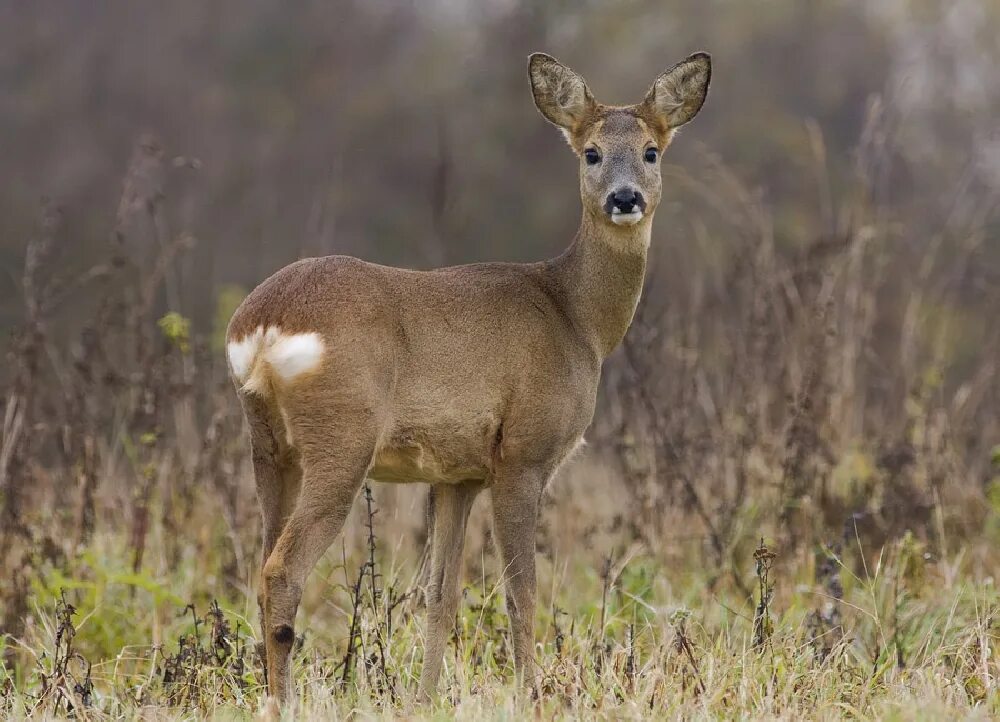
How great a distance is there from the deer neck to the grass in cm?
104

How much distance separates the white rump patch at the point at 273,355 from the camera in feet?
16.6

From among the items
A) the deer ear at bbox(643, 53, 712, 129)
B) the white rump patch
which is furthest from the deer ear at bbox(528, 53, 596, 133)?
the white rump patch

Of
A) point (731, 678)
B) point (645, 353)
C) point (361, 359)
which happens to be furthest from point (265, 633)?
point (645, 353)

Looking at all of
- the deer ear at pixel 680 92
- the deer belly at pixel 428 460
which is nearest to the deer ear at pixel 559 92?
the deer ear at pixel 680 92

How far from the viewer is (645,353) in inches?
315

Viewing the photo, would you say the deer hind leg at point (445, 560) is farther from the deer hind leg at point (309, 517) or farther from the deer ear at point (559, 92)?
the deer ear at point (559, 92)

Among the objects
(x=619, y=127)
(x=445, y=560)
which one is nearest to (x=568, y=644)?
(x=445, y=560)

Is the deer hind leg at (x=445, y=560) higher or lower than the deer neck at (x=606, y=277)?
lower

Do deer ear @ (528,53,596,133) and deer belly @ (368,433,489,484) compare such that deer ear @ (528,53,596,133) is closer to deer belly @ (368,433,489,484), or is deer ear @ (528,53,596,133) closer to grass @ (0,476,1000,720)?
deer belly @ (368,433,489,484)

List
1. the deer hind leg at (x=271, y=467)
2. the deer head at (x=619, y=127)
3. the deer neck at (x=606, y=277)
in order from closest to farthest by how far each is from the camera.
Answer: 1. the deer hind leg at (x=271, y=467)
2. the deer head at (x=619, y=127)
3. the deer neck at (x=606, y=277)

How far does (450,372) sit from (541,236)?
57.4ft

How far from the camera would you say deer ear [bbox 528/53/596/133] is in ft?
20.5

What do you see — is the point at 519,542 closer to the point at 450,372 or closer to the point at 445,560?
the point at 445,560

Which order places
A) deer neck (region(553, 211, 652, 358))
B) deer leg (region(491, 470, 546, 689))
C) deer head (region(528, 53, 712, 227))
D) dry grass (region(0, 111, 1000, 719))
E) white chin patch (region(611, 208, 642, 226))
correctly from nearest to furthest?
dry grass (region(0, 111, 1000, 719)) < deer leg (region(491, 470, 546, 689)) < white chin patch (region(611, 208, 642, 226)) < deer head (region(528, 53, 712, 227)) < deer neck (region(553, 211, 652, 358))
